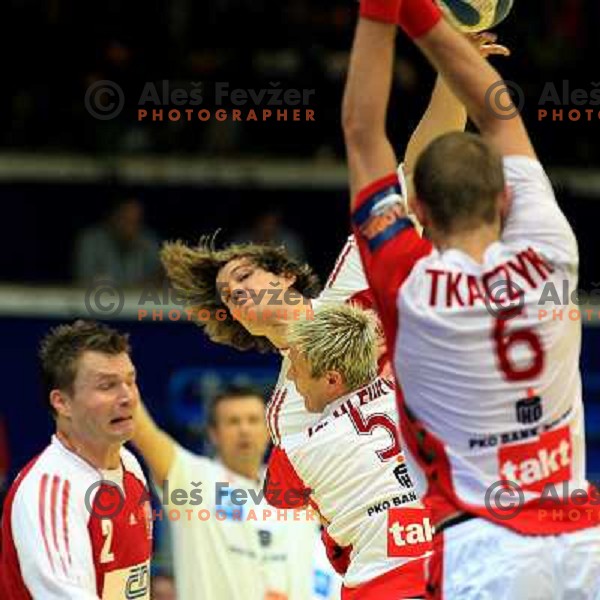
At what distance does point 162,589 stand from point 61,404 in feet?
14.1

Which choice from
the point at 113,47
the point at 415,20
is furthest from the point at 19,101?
the point at 415,20

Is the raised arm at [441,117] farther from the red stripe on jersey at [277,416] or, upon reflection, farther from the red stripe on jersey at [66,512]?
the red stripe on jersey at [66,512]

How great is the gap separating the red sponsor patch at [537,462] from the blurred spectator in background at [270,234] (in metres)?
8.98

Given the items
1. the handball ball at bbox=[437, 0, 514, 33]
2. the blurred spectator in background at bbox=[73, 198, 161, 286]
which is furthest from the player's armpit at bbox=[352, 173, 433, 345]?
the blurred spectator in background at bbox=[73, 198, 161, 286]

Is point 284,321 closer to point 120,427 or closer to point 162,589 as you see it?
point 120,427

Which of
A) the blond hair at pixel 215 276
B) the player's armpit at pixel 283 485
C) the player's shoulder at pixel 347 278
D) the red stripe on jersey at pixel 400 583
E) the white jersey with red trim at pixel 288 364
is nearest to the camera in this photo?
the red stripe on jersey at pixel 400 583

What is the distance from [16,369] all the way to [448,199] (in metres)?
8.75

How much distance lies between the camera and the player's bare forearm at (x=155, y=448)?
10.2 m

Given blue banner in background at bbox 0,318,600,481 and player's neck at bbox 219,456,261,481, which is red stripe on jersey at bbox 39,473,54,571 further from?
blue banner in background at bbox 0,318,600,481

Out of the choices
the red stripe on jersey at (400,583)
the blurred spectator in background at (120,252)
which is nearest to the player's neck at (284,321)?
the red stripe on jersey at (400,583)

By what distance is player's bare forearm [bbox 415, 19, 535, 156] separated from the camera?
5645 mm

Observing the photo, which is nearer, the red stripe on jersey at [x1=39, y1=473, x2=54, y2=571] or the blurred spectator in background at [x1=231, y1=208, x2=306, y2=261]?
the red stripe on jersey at [x1=39, y1=473, x2=54, y2=571]

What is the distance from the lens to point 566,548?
17.8 ft

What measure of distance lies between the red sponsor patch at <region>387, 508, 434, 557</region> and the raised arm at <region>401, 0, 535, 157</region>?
1.85m
